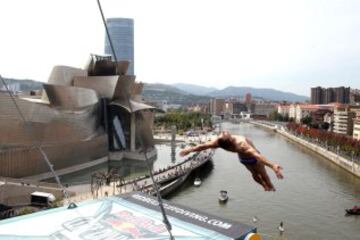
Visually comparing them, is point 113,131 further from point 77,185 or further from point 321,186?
point 321,186

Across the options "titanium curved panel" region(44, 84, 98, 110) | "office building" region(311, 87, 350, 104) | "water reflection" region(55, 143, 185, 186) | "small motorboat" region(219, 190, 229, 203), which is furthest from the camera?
"office building" region(311, 87, 350, 104)

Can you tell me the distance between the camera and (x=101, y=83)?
3728 centimetres

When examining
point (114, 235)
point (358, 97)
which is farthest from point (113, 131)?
point (358, 97)

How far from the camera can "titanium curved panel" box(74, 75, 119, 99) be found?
36.7m

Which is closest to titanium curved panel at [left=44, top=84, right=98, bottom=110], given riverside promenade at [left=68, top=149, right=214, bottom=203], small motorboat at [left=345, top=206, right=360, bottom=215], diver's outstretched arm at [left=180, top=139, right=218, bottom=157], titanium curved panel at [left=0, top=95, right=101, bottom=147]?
titanium curved panel at [left=0, top=95, right=101, bottom=147]

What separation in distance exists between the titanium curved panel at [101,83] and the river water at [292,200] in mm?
10915

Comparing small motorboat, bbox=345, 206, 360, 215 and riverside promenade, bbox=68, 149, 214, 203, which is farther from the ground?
riverside promenade, bbox=68, 149, 214, 203

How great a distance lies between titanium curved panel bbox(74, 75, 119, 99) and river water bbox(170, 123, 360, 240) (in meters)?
10.9

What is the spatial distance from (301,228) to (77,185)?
12.8 metres

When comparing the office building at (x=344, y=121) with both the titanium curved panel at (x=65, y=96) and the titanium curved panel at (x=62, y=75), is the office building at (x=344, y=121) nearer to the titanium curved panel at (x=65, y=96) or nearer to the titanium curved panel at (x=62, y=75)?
the titanium curved panel at (x=62, y=75)

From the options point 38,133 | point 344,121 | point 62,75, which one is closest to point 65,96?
point 38,133

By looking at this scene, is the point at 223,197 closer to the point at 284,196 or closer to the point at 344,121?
the point at 284,196

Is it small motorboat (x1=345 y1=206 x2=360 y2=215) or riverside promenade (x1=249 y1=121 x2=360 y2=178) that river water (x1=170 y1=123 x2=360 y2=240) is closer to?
small motorboat (x1=345 y1=206 x2=360 y2=215)

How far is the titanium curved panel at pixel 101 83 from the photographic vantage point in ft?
120
